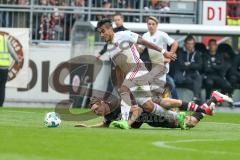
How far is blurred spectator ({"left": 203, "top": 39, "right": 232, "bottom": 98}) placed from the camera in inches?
1040

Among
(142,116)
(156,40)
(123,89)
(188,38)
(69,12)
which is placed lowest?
(142,116)

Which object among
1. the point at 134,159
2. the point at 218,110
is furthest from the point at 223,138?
the point at 218,110

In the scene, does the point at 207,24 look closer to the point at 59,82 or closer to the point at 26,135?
the point at 59,82

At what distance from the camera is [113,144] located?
38.1 feet

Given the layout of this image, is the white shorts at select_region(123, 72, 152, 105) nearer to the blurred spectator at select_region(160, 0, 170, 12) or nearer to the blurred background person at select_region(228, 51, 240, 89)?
the blurred background person at select_region(228, 51, 240, 89)

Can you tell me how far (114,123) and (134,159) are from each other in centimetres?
539

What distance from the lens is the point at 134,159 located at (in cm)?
974

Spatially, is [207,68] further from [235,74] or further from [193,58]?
[235,74]

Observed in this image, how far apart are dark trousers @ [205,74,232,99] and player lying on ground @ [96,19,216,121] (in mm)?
10863

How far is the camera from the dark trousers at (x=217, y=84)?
2642 cm

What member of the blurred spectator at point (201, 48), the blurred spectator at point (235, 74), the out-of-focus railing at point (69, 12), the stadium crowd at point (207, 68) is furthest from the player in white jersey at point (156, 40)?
the out-of-focus railing at point (69, 12)

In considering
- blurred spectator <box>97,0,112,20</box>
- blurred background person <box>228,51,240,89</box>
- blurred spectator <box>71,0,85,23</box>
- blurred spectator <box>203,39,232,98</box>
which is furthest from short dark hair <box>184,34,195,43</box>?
blurred spectator <box>71,0,85,23</box>

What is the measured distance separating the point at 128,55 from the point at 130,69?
25cm

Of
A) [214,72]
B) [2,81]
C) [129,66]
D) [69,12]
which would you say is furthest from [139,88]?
[69,12]
